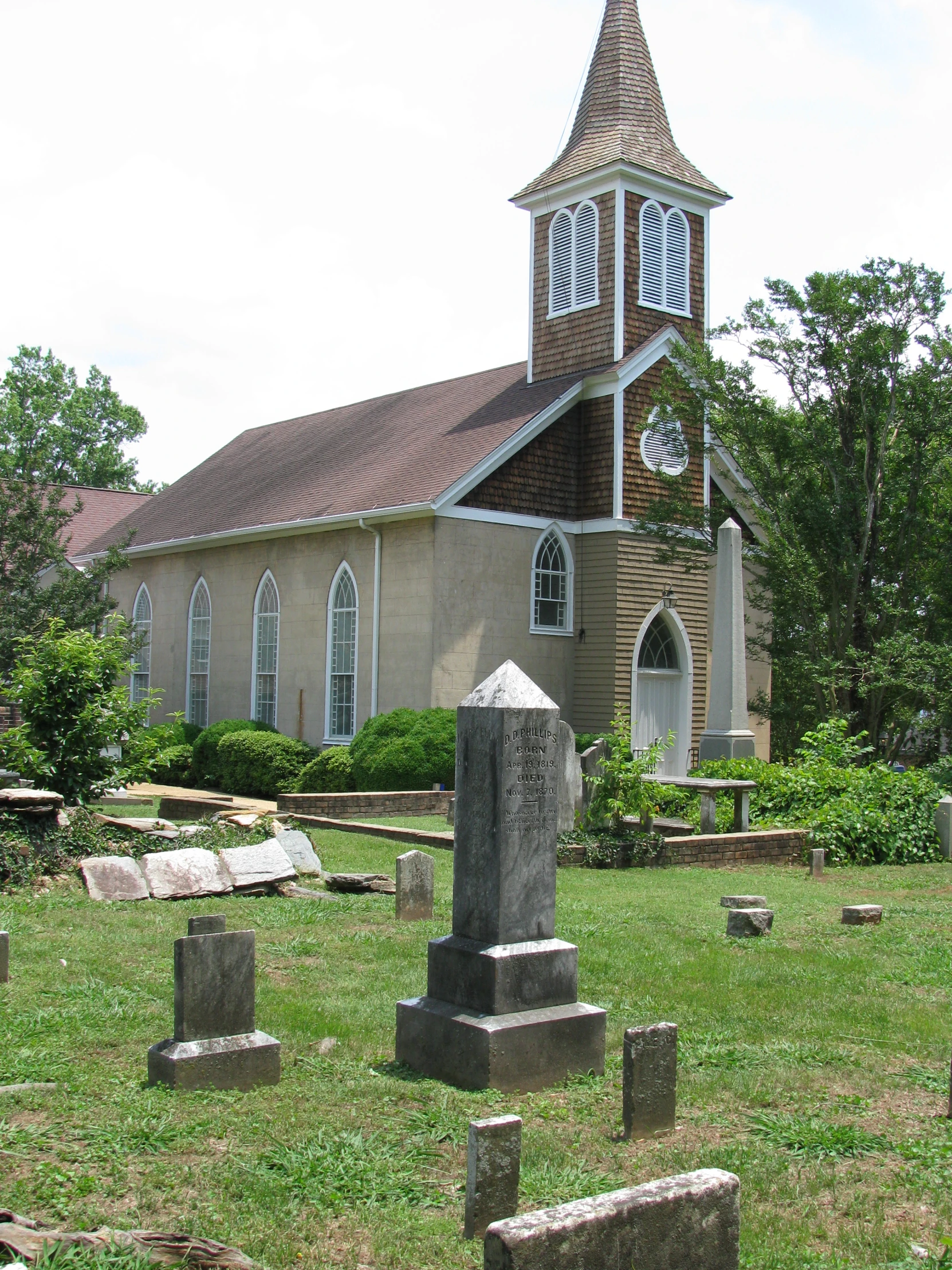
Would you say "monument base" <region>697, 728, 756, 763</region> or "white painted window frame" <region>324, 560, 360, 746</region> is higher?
"white painted window frame" <region>324, 560, 360, 746</region>

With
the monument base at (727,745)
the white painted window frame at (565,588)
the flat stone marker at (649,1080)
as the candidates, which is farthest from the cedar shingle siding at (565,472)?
the flat stone marker at (649,1080)

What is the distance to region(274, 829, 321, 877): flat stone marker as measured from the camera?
1213 cm

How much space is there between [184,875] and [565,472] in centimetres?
1440

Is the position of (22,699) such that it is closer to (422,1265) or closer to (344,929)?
(344,929)

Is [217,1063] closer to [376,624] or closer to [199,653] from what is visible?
[376,624]

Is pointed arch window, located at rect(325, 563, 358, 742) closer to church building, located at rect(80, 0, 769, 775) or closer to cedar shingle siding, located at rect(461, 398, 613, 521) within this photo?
church building, located at rect(80, 0, 769, 775)

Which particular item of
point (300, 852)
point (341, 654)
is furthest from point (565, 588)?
point (300, 852)

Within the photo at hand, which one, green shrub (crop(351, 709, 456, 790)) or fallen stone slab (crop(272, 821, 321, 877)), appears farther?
green shrub (crop(351, 709, 456, 790))

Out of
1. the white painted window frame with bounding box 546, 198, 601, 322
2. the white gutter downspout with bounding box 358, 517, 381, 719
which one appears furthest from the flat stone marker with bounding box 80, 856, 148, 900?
the white painted window frame with bounding box 546, 198, 601, 322

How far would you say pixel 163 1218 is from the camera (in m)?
4.42

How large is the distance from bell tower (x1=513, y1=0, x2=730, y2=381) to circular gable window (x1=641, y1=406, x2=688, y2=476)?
1563 mm

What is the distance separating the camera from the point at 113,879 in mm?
10875

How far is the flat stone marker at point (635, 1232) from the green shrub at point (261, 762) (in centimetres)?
1947

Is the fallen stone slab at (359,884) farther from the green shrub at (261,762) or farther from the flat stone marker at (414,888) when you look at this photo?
the green shrub at (261,762)
